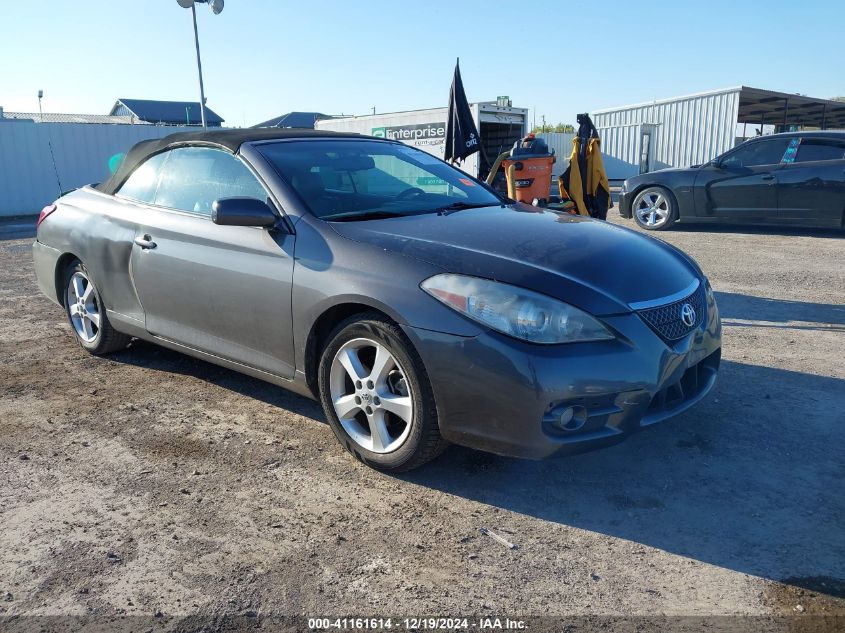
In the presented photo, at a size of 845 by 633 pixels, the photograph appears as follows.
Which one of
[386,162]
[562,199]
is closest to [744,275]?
[562,199]

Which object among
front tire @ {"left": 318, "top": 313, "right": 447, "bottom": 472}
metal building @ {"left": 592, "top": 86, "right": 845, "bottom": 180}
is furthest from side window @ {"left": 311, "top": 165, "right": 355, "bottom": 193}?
metal building @ {"left": 592, "top": 86, "right": 845, "bottom": 180}

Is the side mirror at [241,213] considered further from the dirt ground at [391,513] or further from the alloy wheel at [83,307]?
the alloy wheel at [83,307]

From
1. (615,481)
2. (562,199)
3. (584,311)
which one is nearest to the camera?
(584,311)

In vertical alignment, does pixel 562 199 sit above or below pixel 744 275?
above

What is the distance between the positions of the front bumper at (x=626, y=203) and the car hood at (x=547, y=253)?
343 inches

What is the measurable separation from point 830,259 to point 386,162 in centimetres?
682

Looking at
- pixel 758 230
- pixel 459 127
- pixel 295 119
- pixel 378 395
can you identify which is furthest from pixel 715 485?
pixel 295 119

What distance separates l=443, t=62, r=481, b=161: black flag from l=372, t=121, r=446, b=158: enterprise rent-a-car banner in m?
7.08

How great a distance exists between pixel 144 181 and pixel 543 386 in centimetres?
311

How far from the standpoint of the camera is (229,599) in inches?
95.5

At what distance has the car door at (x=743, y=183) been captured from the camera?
10633mm

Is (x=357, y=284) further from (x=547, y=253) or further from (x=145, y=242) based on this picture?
(x=145, y=242)

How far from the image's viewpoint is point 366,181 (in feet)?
13.3

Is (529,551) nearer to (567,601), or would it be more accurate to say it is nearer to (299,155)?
(567,601)
